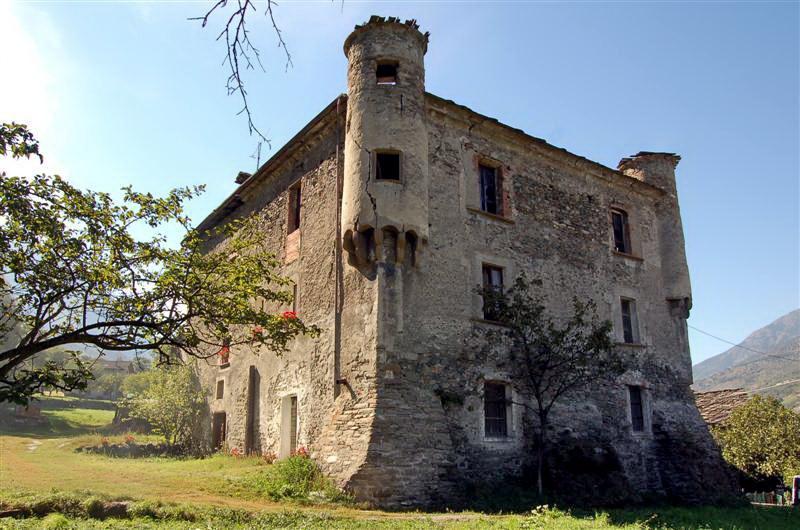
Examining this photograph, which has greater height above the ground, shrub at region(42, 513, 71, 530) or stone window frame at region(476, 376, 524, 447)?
stone window frame at region(476, 376, 524, 447)

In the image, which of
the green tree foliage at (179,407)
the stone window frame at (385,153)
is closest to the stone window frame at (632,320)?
the stone window frame at (385,153)

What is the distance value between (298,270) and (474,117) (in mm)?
6781

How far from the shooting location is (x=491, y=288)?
16.3 meters

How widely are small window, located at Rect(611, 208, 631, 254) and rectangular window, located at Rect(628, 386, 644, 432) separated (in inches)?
187

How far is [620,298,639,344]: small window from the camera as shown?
1997 centimetres

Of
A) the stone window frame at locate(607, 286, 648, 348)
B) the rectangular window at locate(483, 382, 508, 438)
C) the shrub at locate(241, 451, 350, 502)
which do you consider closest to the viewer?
the shrub at locate(241, 451, 350, 502)

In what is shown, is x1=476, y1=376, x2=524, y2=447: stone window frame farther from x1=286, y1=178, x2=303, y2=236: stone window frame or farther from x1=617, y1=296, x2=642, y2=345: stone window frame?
x1=286, y1=178, x2=303, y2=236: stone window frame

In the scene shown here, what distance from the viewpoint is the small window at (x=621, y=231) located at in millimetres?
21078

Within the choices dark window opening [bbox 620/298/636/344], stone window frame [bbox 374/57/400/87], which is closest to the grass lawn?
dark window opening [bbox 620/298/636/344]

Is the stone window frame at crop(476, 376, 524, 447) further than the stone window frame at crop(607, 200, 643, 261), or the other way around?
the stone window frame at crop(607, 200, 643, 261)

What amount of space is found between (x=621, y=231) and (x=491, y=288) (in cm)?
759

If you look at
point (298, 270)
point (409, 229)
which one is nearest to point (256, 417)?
point (298, 270)

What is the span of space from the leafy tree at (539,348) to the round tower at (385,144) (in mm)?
2952

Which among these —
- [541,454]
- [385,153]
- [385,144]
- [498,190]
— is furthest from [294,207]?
[541,454]
